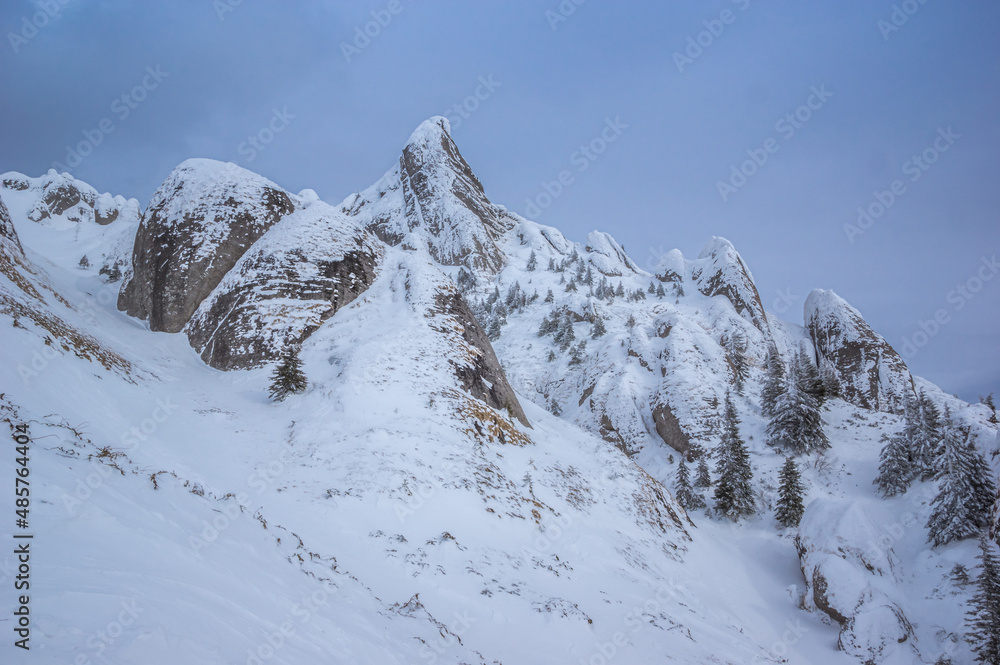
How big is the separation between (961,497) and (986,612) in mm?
4672

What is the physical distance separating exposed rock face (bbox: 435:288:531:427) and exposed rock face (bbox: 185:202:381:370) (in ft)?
15.5

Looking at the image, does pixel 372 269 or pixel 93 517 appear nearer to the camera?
pixel 93 517

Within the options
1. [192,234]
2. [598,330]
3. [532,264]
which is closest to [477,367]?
[192,234]

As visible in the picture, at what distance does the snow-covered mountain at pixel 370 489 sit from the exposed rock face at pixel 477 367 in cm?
14

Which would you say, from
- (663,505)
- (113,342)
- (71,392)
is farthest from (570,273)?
(71,392)

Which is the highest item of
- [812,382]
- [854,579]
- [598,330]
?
[598,330]

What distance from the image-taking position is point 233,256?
22078 millimetres

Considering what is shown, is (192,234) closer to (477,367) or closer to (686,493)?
(477,367)

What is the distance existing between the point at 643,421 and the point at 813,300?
33.1 meters

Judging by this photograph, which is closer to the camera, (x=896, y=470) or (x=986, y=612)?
(x=986, y=612)

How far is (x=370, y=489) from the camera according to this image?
30.9ft

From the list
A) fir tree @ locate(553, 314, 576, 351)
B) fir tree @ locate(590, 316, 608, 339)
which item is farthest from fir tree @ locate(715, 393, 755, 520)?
fir tree @ locate(553, 314, 576, 351)

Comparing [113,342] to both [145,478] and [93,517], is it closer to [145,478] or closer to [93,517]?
[145,478]

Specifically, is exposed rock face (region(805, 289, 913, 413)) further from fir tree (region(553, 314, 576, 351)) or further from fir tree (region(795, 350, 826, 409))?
fir tree (region(553, 314, 576, 351))
